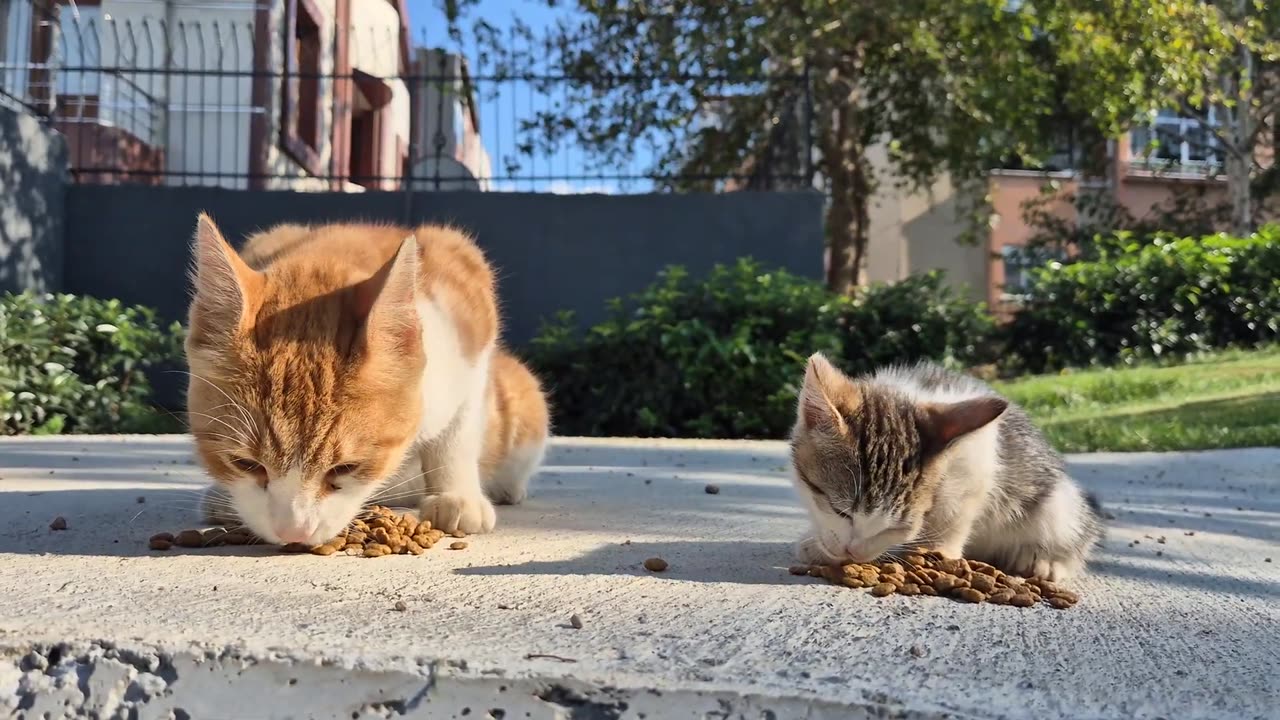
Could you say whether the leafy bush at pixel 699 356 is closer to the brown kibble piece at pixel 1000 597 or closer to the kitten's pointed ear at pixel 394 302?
the brown kibble piece at pixel 1000 597

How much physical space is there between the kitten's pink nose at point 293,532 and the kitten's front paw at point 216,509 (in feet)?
1.81

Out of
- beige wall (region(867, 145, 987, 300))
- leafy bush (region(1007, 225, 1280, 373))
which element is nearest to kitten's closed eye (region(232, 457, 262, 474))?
leafy bush (region(1007, 225, 1280, 373))

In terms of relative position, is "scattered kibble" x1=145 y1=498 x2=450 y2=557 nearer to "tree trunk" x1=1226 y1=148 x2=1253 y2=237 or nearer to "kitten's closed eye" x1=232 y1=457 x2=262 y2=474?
"kitten's closed eye" x1=232 y1=457 x2=262 y2=474

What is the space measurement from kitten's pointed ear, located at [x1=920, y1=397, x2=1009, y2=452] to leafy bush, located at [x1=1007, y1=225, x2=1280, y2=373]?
1052 cm

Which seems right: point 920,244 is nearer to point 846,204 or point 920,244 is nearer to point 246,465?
point 846,204

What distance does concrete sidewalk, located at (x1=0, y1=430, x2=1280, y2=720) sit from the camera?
1.66 metres

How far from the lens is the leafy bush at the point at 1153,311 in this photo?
40.3 ft

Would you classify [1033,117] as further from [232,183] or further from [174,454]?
[174,454]

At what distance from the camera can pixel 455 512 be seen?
3.13 m

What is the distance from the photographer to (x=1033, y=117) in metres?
13.9

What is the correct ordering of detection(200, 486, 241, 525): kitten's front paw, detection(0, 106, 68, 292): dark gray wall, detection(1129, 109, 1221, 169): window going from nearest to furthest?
detection(200, 486, 241, 525): kitten's front paw
detection(0, 106, 68, 292): dark gray wall
detection(1129, 109, 1221, 169): window

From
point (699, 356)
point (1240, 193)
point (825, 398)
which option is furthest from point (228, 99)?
point (1240, 193)

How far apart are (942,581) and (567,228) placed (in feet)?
26.1

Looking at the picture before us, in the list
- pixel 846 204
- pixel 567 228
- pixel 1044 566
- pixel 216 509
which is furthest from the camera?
pixel 846 204
